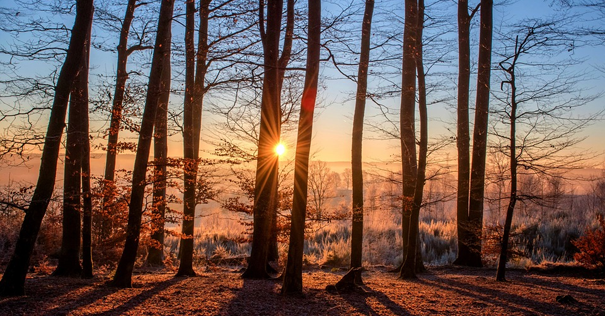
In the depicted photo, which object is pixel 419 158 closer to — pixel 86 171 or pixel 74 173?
pixel 86 171

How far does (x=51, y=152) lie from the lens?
260 inches

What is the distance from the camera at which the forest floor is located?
19.1ft

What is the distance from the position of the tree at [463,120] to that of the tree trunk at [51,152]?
9.95m

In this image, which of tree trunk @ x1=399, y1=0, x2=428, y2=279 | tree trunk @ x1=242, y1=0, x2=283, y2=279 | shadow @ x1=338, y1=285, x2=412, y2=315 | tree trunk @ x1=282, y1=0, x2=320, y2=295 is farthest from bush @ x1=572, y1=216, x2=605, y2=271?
tree trunk @ x1=242, y1=0, x2=283, y2=279

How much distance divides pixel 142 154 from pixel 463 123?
9.25m

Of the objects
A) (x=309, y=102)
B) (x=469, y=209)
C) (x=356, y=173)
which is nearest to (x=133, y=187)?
(x=309, y=102)

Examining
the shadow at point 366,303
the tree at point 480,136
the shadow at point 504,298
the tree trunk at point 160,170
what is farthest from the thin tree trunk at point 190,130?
the tree at point 480,136

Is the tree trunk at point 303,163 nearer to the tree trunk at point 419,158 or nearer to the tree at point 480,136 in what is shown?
the tree trunk at point 419,158

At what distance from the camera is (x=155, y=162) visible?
7.85 meters

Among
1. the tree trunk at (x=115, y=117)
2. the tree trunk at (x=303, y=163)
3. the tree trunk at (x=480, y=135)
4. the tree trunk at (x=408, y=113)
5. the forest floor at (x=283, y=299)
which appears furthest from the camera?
Answer: the tree trunk at (x=480, y=135)

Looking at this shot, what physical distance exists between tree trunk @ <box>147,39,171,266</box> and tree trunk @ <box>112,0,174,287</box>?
0.24 metres

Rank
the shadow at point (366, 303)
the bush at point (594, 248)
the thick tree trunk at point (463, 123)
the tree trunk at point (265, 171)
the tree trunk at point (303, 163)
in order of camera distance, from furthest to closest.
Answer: the thick tree trunk at point (463, 123) < the bush at point (594, 248) < the tree trunk at point (265, 171) < the tree trunk at point (303, 163) < the shadow at point (366, 303)

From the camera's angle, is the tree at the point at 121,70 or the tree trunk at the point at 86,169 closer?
the tree trunk at the point at 86,169

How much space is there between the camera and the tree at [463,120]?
41.3 feet
